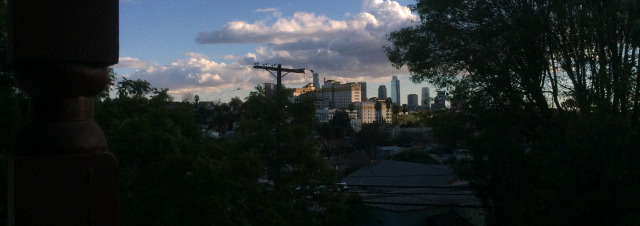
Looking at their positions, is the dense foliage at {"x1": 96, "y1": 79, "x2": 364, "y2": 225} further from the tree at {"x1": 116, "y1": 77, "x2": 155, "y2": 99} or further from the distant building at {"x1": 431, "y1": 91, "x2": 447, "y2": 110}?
the distant building at {"x1": 431, "y1": 91, "x2": 447, "y2": 110}

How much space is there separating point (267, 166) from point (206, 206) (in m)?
7.23

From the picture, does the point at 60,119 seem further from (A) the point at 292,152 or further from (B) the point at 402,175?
(B) the point at 402,175

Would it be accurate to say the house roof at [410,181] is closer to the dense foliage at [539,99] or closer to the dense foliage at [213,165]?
the dense foliage at [539,99]

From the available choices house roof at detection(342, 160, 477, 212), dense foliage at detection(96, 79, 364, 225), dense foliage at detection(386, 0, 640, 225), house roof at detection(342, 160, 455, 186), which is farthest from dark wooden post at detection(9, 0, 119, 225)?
house roof at detection(342, 160, 455, 186)

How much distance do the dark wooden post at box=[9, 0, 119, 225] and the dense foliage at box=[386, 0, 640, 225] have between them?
11.4m

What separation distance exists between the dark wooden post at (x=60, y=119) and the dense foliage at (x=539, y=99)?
37.3 feet

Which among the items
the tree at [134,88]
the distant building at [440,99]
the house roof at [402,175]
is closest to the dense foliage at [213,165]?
the tree at [134,88]

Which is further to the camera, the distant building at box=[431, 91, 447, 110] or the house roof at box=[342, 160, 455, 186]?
the house roof at box=[342, 160, 455, 186]

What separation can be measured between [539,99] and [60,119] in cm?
1638

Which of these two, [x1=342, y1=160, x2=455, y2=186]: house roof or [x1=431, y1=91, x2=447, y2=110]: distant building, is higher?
[x1=431, y1=91, x2=447, y2=110]: distant building

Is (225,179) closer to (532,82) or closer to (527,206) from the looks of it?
(527,206)

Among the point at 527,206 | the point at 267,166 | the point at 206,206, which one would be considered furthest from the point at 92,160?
the point at 267,166

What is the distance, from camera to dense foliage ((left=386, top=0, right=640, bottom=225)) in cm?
1241

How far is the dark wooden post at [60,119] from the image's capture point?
1.50 m
